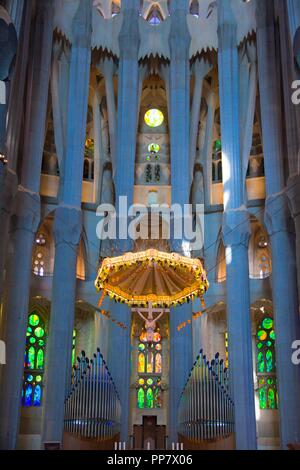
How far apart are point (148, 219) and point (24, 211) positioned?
6827 millimetres

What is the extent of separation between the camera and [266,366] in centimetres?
2794

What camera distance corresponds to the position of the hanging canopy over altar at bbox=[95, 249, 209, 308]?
17406mm

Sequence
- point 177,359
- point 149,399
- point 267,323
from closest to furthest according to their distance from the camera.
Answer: point 177,359, point 149,399, point 267,323

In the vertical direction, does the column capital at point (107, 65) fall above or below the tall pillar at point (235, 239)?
above

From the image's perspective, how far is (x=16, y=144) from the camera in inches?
886

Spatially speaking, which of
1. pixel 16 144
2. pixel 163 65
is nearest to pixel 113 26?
pixel 163 65

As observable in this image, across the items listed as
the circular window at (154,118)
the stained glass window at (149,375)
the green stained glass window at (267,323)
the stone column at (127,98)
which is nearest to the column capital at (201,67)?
the stone column at (127,98)

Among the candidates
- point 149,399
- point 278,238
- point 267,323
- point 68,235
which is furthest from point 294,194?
point 149,399

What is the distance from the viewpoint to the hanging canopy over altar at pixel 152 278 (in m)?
17.4

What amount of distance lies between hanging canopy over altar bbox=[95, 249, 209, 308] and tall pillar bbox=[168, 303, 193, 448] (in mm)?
4953

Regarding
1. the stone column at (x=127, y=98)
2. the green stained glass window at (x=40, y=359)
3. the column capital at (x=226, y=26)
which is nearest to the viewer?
the stone column at (x=127, y=98)

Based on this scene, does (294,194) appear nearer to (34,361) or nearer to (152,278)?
(152,278)

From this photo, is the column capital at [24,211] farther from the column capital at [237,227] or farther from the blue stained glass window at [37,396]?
the blue stained glass window at [37,396]

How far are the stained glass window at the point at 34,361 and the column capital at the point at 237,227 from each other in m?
9.58
